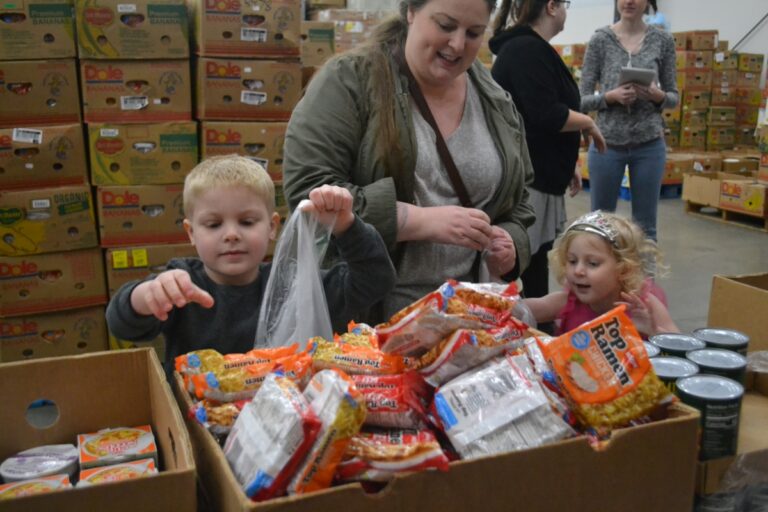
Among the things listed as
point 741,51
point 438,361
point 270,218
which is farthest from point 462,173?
point 741,51

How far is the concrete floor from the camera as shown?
14.8 feet

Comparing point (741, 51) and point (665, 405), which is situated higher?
point (741, 51)

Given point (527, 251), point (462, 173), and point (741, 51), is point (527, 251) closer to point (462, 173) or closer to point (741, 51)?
point (462, 173)

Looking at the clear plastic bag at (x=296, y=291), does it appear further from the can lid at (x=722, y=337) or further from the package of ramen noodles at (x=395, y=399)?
the can lid at (x=722, y=337)

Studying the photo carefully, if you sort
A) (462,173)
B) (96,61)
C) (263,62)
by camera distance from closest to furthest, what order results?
(462,173) → (96,61) → (263,62)

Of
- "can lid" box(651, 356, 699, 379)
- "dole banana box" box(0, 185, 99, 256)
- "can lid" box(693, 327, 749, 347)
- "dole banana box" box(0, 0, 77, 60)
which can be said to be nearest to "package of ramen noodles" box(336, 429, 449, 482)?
"can lid" box(651, 356, 699, 379)

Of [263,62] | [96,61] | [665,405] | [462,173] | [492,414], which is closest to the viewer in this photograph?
[492,414]

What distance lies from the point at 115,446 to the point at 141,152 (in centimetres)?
249

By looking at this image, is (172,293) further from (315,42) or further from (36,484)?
(315,42)

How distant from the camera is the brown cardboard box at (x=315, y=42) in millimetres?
4207

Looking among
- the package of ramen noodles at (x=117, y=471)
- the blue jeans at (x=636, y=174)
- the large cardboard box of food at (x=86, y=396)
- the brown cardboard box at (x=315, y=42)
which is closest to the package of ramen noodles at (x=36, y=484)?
the package of ramen noodles at (x=117, y=471)

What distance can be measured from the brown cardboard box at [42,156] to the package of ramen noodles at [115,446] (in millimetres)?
2454

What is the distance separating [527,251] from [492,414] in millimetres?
984

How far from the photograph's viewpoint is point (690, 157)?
26.7 feet
